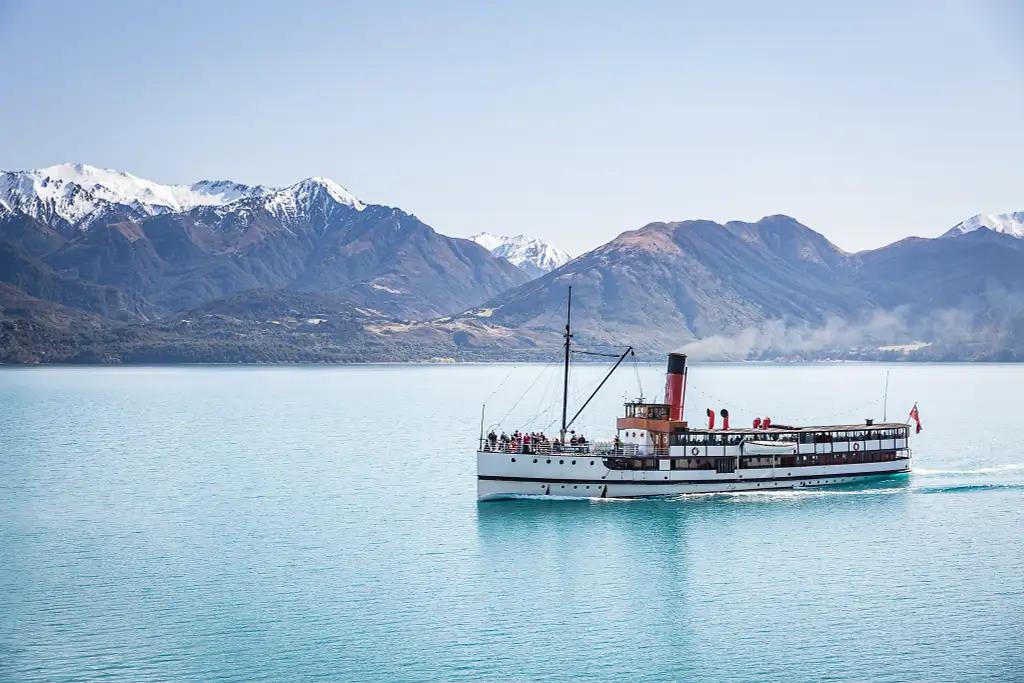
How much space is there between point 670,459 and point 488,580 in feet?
90.9

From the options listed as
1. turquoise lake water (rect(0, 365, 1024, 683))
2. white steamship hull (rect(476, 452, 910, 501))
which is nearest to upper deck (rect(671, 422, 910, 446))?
white steamship hull (rect(476, 452, 910, 501))

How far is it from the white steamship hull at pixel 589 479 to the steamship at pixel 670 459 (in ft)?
0.25

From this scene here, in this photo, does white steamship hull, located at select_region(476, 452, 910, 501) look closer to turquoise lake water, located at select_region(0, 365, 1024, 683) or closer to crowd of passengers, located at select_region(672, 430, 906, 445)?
turquoise lake water, located at select_region(0, 365, 1024, 683)

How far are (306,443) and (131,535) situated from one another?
208 ft

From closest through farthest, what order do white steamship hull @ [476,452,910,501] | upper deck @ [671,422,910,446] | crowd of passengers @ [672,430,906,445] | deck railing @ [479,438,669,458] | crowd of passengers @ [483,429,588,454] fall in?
white steamship hull @ [476,452,910,501], crowd of passengers @ [483,429,588,454], deck railing @ [479,438,669,458], upper deck @ [671,422,910,446], crowd of passengers @ [672,430,906,445]

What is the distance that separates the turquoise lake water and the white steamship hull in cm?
127

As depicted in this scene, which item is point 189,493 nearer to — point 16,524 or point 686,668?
point 16,524

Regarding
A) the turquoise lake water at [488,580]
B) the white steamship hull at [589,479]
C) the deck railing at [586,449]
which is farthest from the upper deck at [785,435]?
the turquoise lake water at [488,580]

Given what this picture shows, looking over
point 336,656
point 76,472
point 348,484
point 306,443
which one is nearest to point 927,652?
point 336,656

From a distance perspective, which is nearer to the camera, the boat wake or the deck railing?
the deck railing

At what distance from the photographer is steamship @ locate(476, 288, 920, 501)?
258 feet

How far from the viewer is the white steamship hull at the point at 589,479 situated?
7838 cm

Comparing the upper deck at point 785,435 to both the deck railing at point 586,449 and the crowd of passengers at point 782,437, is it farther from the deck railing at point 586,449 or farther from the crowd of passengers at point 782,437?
the deck railing at point 586,449

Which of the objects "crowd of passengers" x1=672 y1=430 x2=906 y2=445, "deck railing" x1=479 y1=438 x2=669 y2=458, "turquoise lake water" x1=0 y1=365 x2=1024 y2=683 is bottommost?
"turquoise lake water" x1=0 y1=365 x2=1024 y2=683
